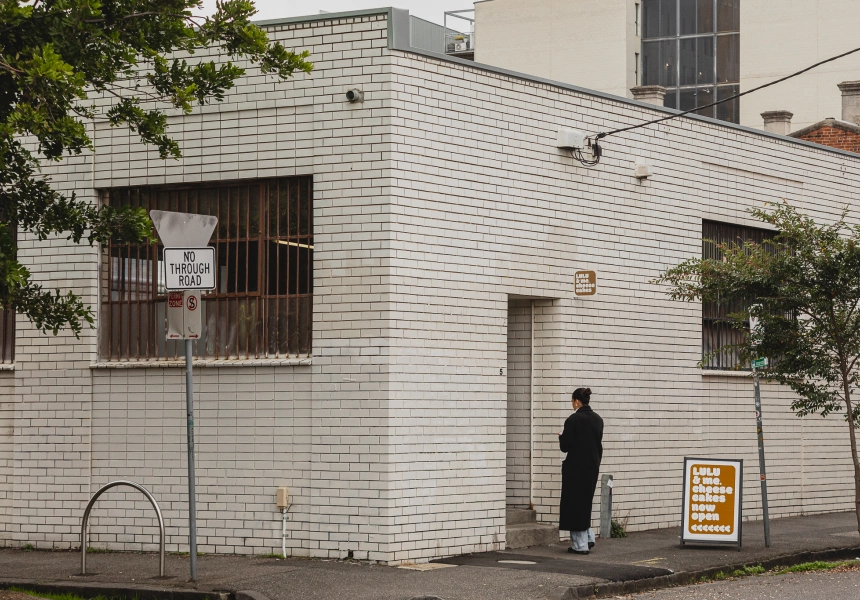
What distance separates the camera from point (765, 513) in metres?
14.4

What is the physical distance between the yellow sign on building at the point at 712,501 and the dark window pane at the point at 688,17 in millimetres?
32982

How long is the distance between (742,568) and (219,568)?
5.21 meters

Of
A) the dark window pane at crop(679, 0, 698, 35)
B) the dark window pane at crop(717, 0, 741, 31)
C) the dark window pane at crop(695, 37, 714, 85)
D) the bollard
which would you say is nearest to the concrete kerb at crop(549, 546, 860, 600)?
the bollard

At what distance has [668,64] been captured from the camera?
45000 mm

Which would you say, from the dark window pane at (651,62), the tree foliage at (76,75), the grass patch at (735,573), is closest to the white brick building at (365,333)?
the tree foliage at (76,75)

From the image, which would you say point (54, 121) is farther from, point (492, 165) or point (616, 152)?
point (616, 152)

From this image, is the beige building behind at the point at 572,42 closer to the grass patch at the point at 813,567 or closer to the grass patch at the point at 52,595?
the grass patch at the point at 813,567

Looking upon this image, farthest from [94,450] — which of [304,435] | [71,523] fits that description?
[304,435]

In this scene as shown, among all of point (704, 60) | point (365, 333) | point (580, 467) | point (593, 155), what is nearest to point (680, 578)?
point (580, 467)

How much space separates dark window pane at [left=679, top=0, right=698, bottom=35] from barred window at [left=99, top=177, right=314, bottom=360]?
112 ft

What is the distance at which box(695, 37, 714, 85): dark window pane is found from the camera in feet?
145

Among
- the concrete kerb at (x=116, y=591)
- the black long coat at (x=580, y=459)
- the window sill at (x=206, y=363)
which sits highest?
the window sill at (x=206, y=363)

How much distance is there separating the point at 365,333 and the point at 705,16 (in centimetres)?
3489

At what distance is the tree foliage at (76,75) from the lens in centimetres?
973
